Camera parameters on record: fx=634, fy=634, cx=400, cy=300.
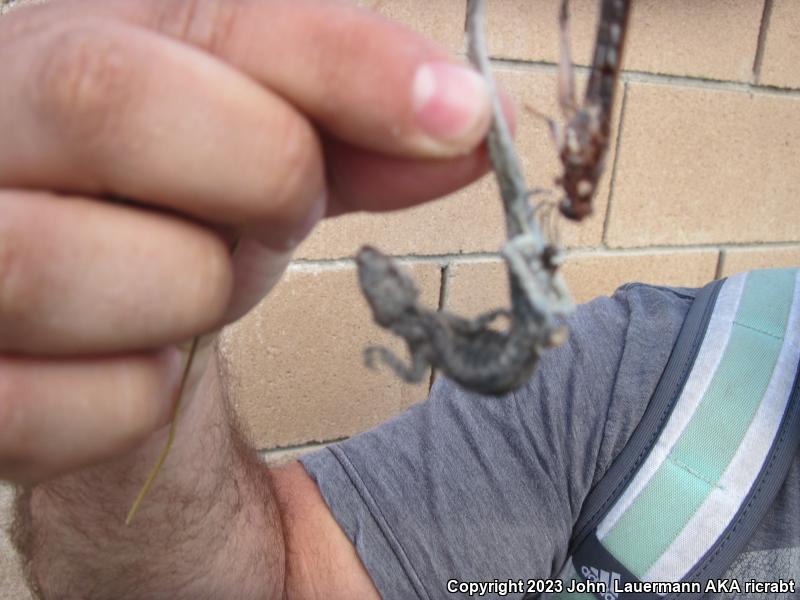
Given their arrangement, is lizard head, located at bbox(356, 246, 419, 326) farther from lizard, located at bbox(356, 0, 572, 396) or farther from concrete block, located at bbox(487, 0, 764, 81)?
concrete block, located at bbox(487, 0, 764, 81)

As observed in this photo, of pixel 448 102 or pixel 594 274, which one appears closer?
pixel 448 102

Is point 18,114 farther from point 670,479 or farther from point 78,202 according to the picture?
point 670,479

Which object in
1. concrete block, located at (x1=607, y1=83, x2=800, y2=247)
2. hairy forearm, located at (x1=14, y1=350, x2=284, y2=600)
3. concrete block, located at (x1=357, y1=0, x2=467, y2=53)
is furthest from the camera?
concrete block, located at (x1=607, y1=83, x2=800, y2=247)

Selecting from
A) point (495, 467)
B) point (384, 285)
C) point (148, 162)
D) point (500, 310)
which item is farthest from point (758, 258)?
point (148, 162)

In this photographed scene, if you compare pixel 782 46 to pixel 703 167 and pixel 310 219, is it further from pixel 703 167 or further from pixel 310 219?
pixel 310 219

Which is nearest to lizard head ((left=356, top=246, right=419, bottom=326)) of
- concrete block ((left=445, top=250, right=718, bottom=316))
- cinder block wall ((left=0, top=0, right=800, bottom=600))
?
cinder block wall ((left=0, top=0, right=800, bottom=600))
